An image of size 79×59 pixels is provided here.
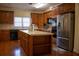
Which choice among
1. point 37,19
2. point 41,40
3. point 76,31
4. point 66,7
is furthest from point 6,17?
point 76,31

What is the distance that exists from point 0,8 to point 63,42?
15.3ft

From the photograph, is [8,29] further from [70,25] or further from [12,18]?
[70,25]

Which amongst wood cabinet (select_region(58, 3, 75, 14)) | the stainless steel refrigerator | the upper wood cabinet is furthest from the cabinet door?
the stainless steel refrigerator

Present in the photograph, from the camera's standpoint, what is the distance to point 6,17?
24.1ft

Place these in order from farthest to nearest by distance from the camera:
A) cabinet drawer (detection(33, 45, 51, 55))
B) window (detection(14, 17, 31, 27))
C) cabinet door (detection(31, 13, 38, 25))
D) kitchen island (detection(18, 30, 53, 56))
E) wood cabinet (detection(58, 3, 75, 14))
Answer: cabinet door (detection(31, 13, 38, 25)) < window (detection(14, 17, 31, 27)) < wood cabinet (detection(58, 3, 75, 14)) < cabinet drawer (detection(33, 45, 51, 55)) < kitchen island (detection(18, 30, 53, 56))

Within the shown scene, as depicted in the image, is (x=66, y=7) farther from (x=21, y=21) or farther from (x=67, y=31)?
(x=21, y=21)

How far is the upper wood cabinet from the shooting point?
726 centimetres

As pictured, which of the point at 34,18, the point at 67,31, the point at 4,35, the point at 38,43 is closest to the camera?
the point at 38,43

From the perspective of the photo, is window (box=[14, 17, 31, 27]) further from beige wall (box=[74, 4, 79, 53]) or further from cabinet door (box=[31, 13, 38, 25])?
Answer: beige wall (box=[74, 4, 79, 53])

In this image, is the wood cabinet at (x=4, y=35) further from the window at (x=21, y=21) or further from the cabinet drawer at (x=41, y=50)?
the cabinet drawer at (x=41, y=50)

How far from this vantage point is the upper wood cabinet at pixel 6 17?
23.8 feet

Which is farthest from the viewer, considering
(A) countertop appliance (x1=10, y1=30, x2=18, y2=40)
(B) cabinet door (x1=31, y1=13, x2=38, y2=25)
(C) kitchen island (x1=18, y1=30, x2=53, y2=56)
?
(B) cabinet door (x1=31, y1=13, x2=38, y2=25)

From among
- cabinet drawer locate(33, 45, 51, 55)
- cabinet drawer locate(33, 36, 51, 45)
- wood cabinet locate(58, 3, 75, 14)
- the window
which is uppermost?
wood cabinet locate(58, 3, 75, 14)

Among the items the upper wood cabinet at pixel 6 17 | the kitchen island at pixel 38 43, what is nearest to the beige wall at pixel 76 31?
the kitchen island at pixel 38 43
